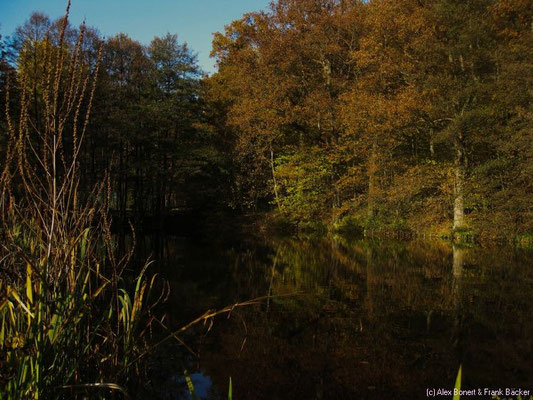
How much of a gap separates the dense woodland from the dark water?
6077 millimetres

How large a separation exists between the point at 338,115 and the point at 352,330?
1659 centimetres

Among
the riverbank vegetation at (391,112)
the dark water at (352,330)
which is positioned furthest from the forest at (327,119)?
the dark water at (352,330)

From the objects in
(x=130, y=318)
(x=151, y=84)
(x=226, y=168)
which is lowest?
(x=130, y=318)

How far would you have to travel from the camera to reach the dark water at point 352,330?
393 cm

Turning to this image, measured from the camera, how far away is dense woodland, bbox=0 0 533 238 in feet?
49.0

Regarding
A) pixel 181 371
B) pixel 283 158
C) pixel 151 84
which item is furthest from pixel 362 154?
pixel 181 371

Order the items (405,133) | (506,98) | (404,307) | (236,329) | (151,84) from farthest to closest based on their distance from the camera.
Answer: (151,84) → (405,133) → (506,98) → (404,307) → (236,329)

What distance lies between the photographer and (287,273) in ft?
31.2

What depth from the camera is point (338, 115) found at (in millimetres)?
20641

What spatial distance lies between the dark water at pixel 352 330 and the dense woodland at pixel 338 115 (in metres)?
6.08

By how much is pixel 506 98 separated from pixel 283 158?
11.5 meters

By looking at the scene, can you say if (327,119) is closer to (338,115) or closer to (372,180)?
(338,115)

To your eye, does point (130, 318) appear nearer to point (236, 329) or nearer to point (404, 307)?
point (236, 329)

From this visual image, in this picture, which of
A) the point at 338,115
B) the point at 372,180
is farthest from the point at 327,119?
the point at 372,180
